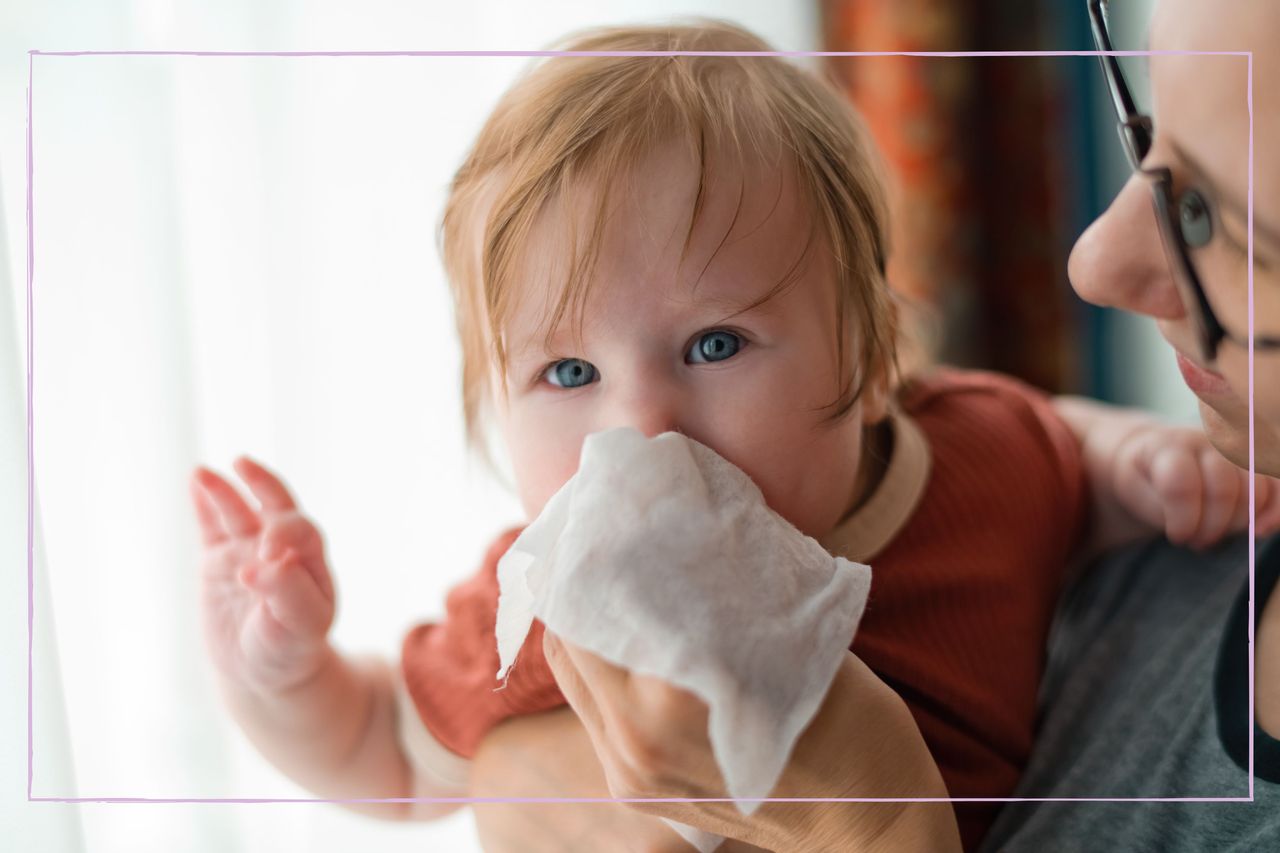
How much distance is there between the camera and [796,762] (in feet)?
1.53

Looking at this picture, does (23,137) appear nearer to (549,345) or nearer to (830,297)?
(549,345)

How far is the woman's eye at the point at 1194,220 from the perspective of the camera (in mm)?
470

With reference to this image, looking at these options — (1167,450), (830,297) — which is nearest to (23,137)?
(830,297)

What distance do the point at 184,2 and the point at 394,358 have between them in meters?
0.26

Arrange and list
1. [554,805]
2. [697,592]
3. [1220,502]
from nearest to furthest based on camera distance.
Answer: [697,592]
[554,805]
[1220,502]

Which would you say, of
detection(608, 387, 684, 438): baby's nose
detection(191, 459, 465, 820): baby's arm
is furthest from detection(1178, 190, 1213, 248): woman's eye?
detection(191, 459, 465, 820): baby's arm

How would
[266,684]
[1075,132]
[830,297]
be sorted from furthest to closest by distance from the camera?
1. [1075,132]
2. [266,684]
3. [830,297]

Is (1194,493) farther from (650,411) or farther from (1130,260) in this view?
(650,411)

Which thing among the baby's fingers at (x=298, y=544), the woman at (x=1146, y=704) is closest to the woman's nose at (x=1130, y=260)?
the woman at (x=1146, y=704)

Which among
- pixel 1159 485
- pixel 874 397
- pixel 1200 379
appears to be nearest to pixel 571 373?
pixel 874 397

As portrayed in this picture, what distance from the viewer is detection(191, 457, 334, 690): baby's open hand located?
0.64 m

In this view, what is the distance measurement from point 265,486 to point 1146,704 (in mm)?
516

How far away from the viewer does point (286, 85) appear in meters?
0.67

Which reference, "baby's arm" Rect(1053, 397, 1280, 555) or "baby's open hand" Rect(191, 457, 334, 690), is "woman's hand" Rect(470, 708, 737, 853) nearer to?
"baby's open hand" Rect(191, 457, 334, 690)
